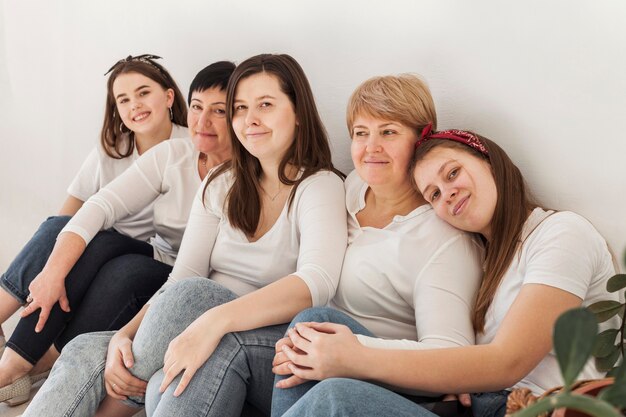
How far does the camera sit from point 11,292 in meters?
2.04

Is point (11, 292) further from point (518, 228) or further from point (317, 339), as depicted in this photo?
point (518, 228)

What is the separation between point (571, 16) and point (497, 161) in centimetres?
33

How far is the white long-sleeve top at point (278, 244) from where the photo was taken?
1.63 meters

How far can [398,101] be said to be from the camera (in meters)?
1.60

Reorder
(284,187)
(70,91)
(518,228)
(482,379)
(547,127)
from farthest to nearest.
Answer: (70,91) < (284,187) < (547,127) < (518,228) < (482,379)

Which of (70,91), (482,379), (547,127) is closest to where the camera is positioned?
(482,379)

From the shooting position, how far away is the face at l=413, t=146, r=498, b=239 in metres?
1.46

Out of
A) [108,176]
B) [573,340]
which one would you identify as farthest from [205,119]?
[573,340]

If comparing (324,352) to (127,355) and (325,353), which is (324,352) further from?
(127,355)

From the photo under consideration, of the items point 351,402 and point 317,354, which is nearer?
point 351,402

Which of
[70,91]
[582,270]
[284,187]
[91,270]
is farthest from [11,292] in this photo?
[582,270]

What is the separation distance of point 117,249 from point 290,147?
23.5 inches

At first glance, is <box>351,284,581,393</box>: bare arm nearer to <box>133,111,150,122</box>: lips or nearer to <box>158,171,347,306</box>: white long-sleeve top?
<box>158,171,347,306</box>: white long-sleeve top

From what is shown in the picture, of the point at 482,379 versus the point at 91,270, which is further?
the point at 91,270
